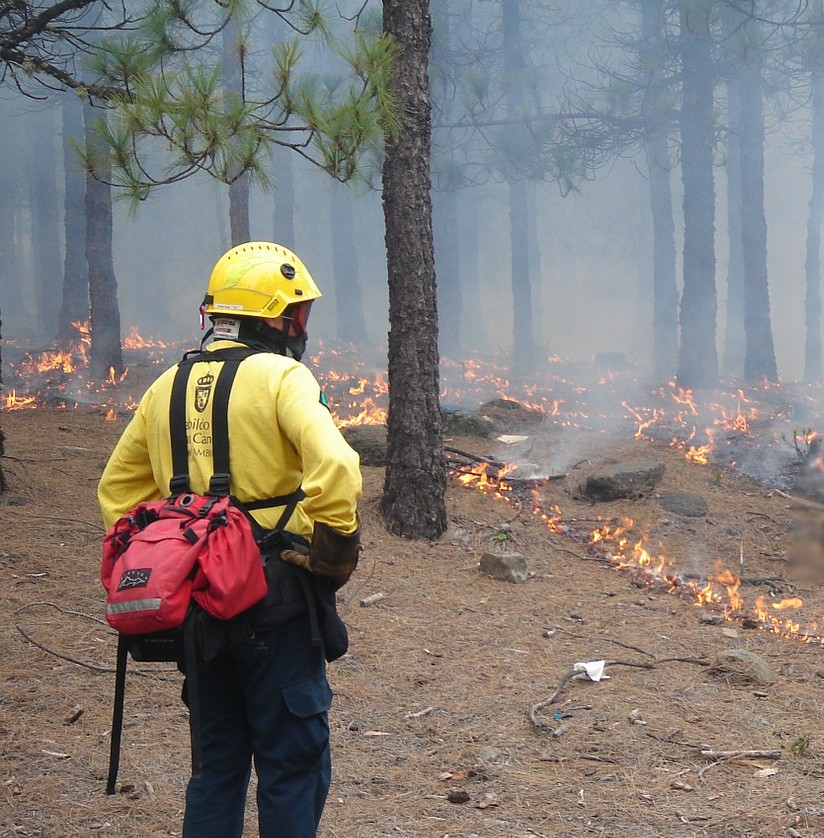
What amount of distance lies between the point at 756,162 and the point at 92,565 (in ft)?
62.6

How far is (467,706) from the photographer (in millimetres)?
4961

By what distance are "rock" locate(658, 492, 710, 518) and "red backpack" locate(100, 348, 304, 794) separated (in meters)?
7.59

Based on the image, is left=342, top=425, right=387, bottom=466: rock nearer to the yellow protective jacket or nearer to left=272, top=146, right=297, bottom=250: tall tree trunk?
the yellow protective jacket

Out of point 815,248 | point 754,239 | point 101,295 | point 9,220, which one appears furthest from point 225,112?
point 9,220

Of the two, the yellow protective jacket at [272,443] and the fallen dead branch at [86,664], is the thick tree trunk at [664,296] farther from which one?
the yellow protective jacket at [272,443]

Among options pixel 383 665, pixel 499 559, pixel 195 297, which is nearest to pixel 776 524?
pixel 499 559

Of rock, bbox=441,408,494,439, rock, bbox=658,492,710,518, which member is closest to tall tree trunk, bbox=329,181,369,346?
rock, bbox=441,408,494,439

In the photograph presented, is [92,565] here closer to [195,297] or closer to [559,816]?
[559,816]

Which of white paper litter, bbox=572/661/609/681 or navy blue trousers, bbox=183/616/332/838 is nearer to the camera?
navy blue trousers, bbox=183/616/332/838

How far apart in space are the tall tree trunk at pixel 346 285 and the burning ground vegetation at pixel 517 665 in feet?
57.5

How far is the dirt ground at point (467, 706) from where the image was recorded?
3.81 metres

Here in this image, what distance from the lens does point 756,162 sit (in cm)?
A: 2083

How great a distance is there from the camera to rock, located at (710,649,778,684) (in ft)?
17.4

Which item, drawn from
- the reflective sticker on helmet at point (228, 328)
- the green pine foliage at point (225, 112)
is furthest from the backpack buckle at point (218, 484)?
the green pine foliage at point (225, 112)
